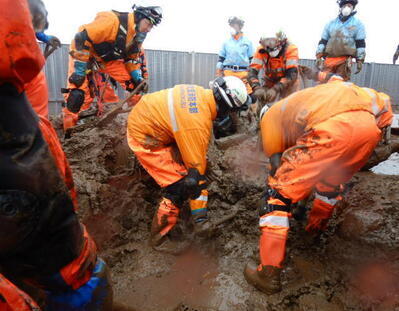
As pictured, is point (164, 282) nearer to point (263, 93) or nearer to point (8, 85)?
point (8, 85)

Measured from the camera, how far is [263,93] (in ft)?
18.5

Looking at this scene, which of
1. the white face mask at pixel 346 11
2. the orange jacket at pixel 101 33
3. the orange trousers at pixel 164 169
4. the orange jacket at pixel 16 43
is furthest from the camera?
the white face mask at pixel 346 11

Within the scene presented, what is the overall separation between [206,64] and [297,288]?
8.51 meters

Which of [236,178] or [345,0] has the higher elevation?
[345,0]

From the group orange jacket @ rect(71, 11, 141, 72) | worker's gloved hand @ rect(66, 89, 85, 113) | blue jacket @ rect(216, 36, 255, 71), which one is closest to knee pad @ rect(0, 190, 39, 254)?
worker's gloved hand @ rect(66, 89, 85, 113)

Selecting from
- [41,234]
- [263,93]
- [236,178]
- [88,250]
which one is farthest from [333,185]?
[263,93]

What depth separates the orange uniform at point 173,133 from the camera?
2.53 m

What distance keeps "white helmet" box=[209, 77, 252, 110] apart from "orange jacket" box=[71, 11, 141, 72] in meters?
2.47

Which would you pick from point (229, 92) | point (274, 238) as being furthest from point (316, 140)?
point (229, 92)

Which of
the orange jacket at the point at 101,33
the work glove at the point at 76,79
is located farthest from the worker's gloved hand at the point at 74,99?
the orange jacket at the point at 101,33

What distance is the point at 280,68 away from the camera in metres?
5.52

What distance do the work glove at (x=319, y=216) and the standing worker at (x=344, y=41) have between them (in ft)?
13.7

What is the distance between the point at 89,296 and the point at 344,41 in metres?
6.20

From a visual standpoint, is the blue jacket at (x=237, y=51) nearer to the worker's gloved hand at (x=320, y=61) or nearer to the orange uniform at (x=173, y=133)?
the worker's gloved hand at (x=320, y=61)
